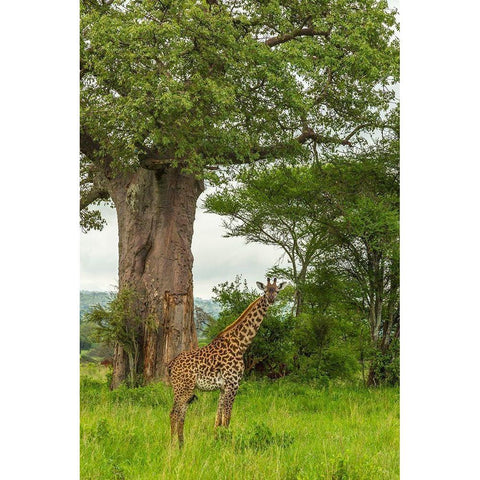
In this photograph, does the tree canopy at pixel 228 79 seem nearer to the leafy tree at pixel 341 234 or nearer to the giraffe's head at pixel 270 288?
the leafy tree at pixel 341 234

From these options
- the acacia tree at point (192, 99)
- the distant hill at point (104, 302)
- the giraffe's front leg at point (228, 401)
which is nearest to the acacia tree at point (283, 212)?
the acacia tree at point (192, 99)

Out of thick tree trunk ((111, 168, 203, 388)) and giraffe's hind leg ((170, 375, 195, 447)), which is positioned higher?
thick tree trunk ((111, 168, 203, 388))

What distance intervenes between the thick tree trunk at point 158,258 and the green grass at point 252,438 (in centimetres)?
52

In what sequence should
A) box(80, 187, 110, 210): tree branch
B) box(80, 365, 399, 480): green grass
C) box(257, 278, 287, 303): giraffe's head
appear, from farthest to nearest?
1. box(80, 187, 110, 210): tree branch
2. box(257, 278, 287, 303): giraffe's head
3. box(80, 365, 399, 480): green grass

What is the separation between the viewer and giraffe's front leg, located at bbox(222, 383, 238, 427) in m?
5.06

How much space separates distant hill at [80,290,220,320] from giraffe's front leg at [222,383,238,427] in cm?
114

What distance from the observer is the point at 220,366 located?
517cm

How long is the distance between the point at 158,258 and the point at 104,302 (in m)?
0.95

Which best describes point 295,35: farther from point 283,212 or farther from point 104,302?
point 104,302

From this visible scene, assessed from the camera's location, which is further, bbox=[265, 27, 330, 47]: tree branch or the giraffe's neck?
bbox=[265, 27, 330, 47]: tree branch

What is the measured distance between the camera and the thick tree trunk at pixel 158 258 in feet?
21.4

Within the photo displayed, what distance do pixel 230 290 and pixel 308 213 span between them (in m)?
2.24

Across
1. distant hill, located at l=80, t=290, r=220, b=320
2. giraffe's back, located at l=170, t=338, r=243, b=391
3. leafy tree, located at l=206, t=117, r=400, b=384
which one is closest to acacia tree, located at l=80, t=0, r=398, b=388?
distant hill, located at l=80, t=290, r=220, b=320

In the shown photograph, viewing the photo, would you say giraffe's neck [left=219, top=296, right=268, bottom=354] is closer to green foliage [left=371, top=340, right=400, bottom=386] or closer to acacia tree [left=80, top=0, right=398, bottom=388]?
acacia tree [left=80, top=0, right=398, bottom=388]
